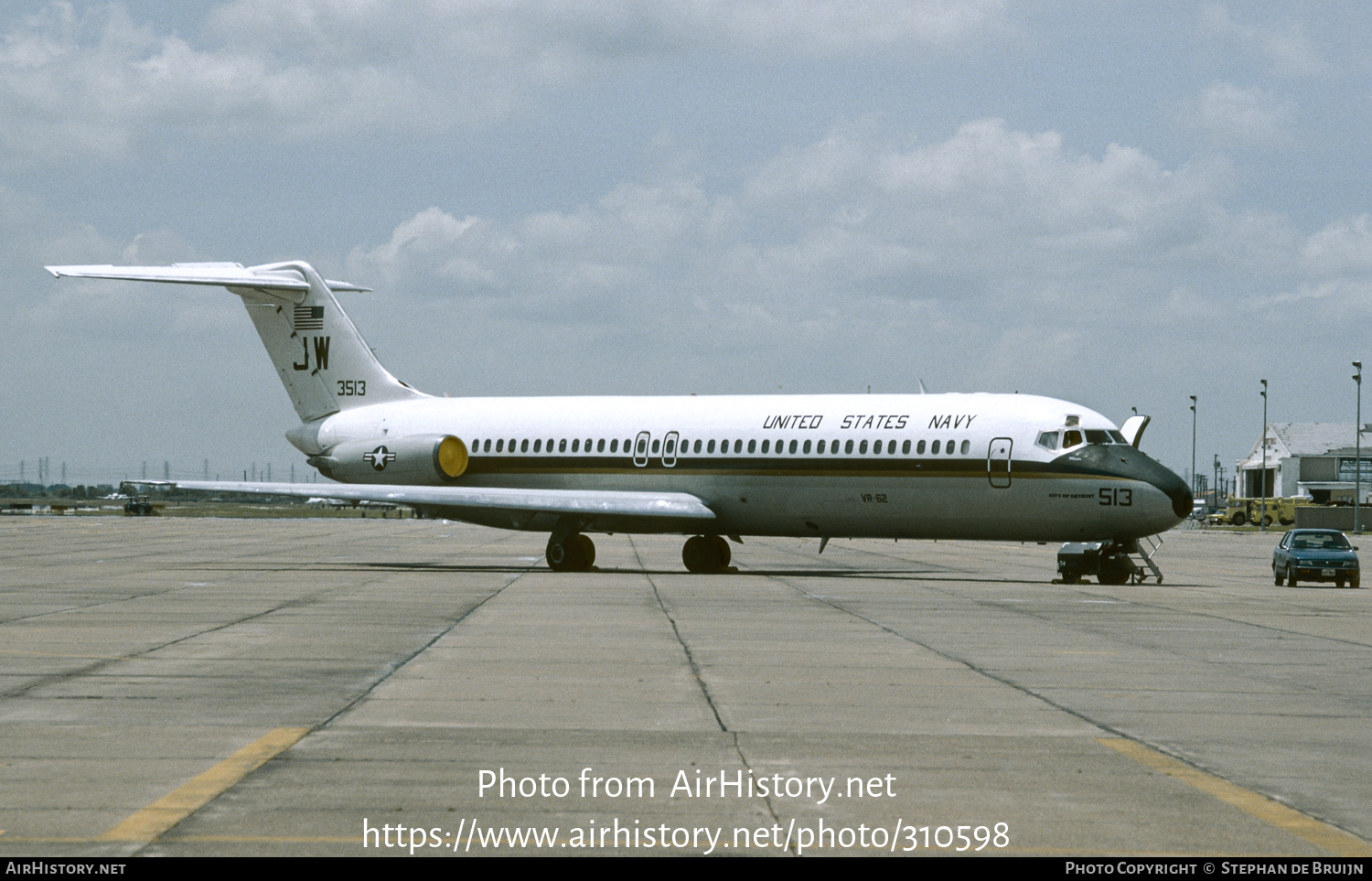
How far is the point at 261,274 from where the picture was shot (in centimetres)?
4100

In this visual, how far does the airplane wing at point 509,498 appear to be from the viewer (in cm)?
3497

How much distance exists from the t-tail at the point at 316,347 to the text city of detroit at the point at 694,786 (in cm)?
3288

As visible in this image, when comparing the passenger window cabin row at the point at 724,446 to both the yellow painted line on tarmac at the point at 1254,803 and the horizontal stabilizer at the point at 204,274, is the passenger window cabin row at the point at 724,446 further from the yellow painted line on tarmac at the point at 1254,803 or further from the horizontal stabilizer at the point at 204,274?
the yellow painted line on tarmac at the point at 1254,803

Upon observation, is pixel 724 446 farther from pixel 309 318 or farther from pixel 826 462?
pixel 309 318

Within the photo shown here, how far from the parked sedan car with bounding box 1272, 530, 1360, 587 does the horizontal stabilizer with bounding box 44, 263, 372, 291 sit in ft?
80.1

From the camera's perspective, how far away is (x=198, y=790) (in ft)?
29.7

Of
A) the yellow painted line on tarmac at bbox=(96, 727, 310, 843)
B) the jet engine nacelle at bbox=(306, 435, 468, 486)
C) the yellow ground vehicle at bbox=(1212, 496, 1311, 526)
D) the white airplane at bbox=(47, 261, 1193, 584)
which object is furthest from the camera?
the yellow ground vehicle at bbox=(1212, 496, 1311, 526)

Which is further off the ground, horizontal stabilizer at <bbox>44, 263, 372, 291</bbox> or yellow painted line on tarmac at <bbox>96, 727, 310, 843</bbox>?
horizontal stabilizer at <bbox>44, 263, 372, 291</bbox>

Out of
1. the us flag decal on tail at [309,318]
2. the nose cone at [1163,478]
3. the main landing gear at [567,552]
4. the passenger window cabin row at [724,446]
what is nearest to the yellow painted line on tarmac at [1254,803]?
the nose cone at [1163,478]

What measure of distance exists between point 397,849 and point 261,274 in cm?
3514

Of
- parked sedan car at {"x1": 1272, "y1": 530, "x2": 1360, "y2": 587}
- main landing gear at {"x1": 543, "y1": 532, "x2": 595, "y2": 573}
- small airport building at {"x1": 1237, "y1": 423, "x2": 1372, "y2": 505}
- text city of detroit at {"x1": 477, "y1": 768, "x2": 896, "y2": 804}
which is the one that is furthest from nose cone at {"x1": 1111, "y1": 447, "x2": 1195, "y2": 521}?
small airport building at {"x1": 1237, "y1": 423, "x2": 1372, "y2": 505}

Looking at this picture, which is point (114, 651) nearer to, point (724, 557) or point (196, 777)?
point (196, 777)

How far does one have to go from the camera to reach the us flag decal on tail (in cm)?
4159

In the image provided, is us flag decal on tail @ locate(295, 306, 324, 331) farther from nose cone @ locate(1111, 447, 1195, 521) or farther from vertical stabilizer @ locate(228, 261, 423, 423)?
nose cone @ locate(1111, 447, 1195, 521)
